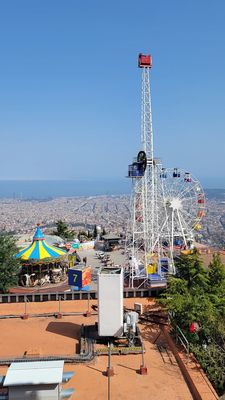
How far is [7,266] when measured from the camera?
28047mm

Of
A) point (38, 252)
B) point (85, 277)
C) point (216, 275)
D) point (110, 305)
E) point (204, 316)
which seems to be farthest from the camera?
point (38, 252)

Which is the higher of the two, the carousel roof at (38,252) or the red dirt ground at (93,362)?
the carousel roof at (38,252)

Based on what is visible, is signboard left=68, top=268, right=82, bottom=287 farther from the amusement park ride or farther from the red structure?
the red structure

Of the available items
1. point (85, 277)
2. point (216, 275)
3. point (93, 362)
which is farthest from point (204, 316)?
point (85, 277)

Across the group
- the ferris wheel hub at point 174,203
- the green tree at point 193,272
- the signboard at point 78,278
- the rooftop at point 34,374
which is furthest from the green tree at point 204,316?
the ferris wheel hub at point 174,203

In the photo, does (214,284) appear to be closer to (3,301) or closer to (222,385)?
(222,385)

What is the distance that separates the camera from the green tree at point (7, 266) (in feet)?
90.4

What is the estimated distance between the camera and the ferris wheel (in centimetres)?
3834

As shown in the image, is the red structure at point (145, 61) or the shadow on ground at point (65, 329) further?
the red structure at point (145, 61)

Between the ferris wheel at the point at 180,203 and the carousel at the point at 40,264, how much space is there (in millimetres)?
11628

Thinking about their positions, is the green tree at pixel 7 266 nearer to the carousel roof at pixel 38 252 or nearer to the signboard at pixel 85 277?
the carousel roof at pixel 38 252

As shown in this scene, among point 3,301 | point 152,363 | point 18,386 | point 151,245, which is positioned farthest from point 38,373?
point 151,245

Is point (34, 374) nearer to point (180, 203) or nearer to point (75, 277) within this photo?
point (75, 277)

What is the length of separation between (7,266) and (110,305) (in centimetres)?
1603
